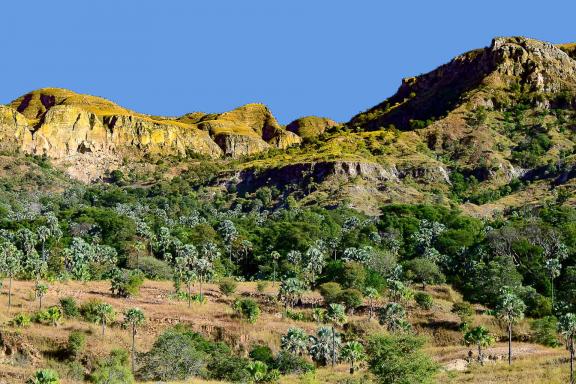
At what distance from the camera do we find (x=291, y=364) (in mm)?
70562

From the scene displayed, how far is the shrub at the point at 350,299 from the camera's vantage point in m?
92.1

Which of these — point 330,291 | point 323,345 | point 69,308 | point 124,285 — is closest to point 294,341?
point 323,345

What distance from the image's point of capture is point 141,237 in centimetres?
12975

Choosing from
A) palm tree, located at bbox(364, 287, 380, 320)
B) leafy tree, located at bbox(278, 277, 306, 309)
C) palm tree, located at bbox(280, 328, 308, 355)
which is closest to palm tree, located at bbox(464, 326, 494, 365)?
palm tree, located at bbox(364, 287, 380, 320)

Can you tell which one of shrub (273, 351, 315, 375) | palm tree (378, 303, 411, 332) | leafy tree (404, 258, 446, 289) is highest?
leafy tree (404, 258, 446, 289)

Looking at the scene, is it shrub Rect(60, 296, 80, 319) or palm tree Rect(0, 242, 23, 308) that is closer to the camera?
shrub Rect(60, 296, 80, 319)

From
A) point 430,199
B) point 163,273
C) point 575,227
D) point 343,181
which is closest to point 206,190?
point 343,181

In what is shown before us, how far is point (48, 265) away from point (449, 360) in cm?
5643

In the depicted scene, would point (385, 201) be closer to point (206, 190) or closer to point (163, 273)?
point (206, 190)

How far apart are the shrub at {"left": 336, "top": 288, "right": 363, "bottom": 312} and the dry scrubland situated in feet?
4.26

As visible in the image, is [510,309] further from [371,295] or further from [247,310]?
[247,310]

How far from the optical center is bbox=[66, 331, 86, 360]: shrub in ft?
222

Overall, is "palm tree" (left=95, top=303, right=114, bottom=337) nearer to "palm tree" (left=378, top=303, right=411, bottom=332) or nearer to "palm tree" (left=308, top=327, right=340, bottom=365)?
"palm tree" (left=308, top=327, right=340, bottom=365)

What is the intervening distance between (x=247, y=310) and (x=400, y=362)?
33657mm
